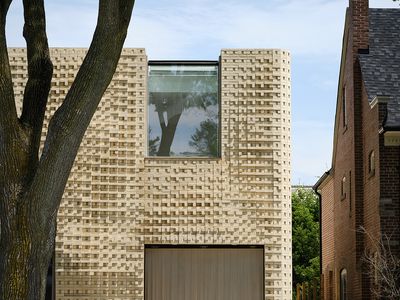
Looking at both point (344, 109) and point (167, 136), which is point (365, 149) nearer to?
point (344, 109)

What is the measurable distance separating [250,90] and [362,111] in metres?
8.31

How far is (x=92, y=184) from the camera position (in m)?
23.4

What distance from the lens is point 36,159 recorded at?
12.7 meters

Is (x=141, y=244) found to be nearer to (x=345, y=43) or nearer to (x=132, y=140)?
(x=132, y=140)

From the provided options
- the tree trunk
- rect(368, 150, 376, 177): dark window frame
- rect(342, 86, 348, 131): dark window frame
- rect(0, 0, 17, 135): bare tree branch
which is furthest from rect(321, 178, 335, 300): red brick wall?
rect(0, 0, 17, 135): bare tree branch

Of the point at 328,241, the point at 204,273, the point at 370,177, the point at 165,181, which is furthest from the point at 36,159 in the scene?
the point at 328,241

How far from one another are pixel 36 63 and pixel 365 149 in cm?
1842

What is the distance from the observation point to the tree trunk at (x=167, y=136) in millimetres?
23641

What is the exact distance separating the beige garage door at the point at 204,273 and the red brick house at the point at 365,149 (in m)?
5.39

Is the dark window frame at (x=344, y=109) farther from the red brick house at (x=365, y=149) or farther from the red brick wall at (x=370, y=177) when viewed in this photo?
the red brick wall at (x=370, y=177)

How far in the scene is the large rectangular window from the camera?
23625 mm

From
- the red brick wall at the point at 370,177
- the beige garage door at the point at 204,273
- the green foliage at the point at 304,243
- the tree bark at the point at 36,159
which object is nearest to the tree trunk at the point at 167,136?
the beige garage door at the point at 204,273

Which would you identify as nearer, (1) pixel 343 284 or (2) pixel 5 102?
(2) pixel 5 102

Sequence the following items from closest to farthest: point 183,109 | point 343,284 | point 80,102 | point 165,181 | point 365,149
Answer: point 80,102
point 165,181
point 183,109
point 365,149
point 343,284
